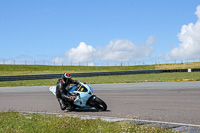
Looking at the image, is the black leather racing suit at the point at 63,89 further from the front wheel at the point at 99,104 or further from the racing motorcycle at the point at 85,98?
the front wheel at the point at 99,104

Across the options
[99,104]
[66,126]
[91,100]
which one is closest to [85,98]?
[91,100]

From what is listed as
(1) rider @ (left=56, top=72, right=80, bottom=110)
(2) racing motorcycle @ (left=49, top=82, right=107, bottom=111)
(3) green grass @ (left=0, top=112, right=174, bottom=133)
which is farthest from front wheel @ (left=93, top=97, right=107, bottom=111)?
(3) green grass @ (left=0, top=112, right=174, bottom=133)

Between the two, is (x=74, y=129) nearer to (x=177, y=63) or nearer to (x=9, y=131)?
(x=9, y=131)

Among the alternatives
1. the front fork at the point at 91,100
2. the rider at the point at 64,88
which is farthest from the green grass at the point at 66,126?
the front fork at the point at 91,100

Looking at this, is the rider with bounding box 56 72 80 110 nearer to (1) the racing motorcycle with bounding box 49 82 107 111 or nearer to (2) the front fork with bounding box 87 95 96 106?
(1) the racing motorcycle with bounding box 49 82 107 111

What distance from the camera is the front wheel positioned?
390 inches

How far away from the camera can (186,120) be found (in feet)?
25.9

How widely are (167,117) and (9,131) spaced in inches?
169

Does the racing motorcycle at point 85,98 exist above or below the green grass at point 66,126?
above

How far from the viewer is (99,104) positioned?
32.8 ft

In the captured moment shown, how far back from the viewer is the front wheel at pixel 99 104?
991 centimetres

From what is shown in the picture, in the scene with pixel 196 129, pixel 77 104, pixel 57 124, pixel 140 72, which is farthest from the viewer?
pixel 140 72

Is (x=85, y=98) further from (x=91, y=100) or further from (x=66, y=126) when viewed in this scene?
(x=66, y=126)

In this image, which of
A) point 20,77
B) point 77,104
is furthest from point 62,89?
point 20,77
